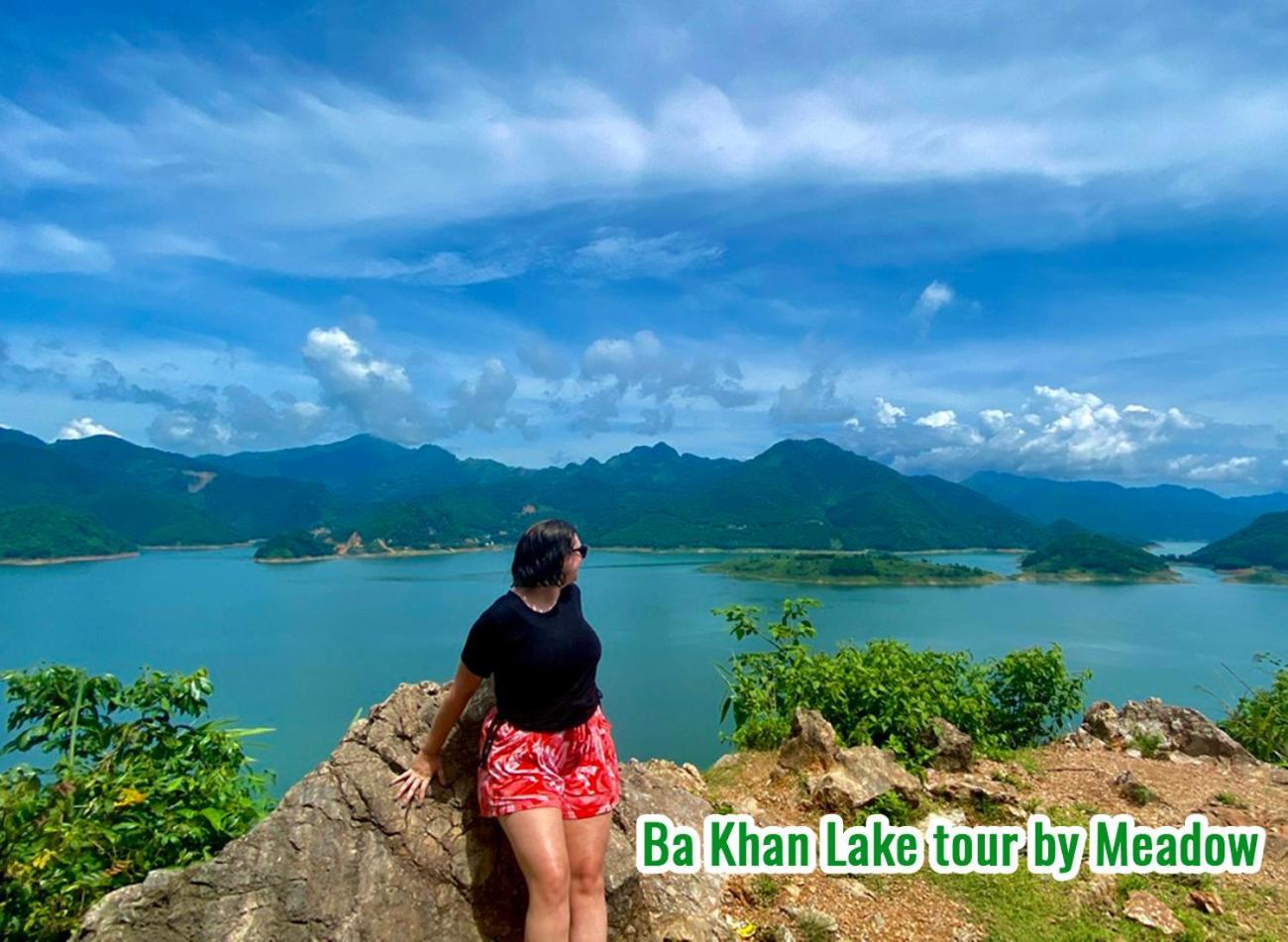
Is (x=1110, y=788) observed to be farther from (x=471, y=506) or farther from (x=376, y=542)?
(x=471, y=506)

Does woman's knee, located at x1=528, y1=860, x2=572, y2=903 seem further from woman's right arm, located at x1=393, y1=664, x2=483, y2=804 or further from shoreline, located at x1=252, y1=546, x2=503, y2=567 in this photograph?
shoreline, located at x1=252, y1=546, x2=503, y2=567

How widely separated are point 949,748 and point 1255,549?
8543 cm

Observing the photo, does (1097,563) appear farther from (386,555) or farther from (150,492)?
(150,492)

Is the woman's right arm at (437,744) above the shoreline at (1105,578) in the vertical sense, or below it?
above

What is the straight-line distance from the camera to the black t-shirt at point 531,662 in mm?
2604

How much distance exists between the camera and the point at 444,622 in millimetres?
Result: 47531

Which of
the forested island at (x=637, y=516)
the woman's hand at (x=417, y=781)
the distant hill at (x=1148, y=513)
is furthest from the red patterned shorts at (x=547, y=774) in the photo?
the distant hill at (x=1148, y=513)

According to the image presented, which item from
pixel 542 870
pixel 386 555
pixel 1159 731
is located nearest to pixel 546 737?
pixel 542 870

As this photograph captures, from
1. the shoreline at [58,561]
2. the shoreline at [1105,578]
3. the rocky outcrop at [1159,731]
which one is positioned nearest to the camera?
the rocky outcrop at [1159,731]

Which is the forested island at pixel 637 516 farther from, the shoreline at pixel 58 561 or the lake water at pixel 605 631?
the lake water at pixel 605 631

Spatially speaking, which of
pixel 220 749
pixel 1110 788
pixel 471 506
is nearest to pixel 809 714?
pixel 1110 788

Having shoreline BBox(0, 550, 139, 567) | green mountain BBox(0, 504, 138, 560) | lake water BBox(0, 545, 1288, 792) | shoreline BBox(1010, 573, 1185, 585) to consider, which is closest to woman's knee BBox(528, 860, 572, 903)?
lake water BBox(0, 545, 1288, 792)

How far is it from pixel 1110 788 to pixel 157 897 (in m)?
5.34

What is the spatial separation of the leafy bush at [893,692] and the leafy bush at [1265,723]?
1494 millimetres
